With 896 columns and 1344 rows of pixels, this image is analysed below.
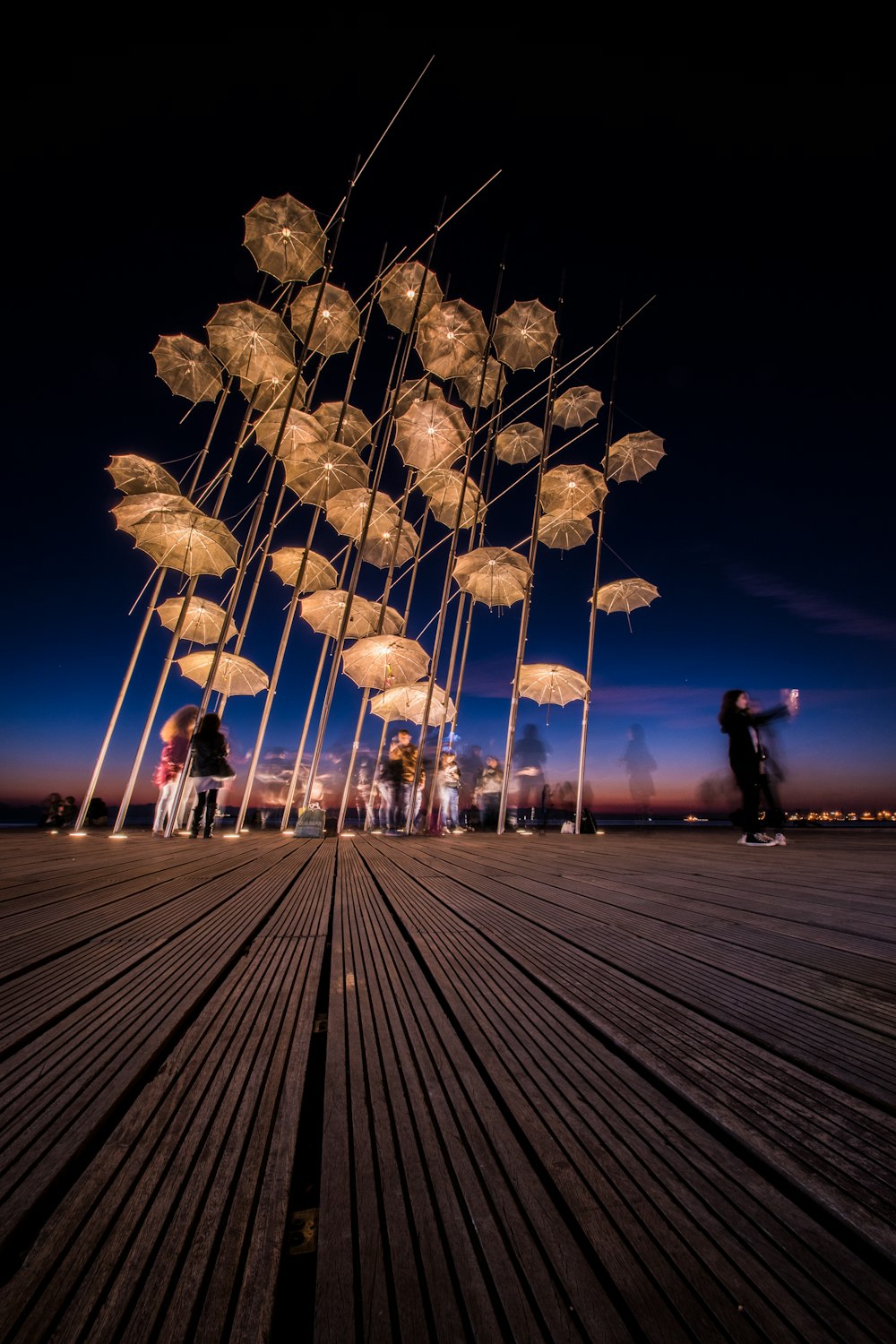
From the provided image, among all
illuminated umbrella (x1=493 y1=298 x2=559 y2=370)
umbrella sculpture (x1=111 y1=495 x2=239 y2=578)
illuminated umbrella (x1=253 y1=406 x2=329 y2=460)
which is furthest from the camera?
illuminated umbrella (x1=493 y1=298 x2=559 y2=370)

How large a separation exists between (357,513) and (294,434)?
1.81m

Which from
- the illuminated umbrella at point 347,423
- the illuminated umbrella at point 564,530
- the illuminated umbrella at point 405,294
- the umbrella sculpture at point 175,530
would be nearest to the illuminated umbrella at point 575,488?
the illuminated umbrella at point 564,530

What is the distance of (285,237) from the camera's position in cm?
859

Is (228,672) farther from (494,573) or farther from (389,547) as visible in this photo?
(494,573)

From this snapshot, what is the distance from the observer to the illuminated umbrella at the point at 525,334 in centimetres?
1016

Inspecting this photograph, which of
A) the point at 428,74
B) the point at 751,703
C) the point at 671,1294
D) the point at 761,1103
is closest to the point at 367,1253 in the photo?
the point at 671,1294

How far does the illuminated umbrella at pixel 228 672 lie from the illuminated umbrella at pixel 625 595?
22.7 feet

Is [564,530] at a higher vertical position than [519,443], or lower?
lower

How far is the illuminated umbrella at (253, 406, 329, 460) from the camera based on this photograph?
29.6ft

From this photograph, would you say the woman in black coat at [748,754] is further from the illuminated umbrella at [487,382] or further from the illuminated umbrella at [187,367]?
the illuminated umbrella at [187,367]

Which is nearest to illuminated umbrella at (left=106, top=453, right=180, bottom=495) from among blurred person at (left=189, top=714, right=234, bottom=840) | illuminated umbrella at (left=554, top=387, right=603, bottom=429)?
blurred person at (left=189, top=714, right=234, bottom=840)

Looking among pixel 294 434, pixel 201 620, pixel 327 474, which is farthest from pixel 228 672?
pixel 294 434

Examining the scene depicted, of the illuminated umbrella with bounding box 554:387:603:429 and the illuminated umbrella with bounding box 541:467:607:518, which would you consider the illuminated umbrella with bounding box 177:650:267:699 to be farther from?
the illuminated umbrella with bounding box 554:387:603:429

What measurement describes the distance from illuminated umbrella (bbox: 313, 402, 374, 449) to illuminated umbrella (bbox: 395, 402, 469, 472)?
1.23 meters
